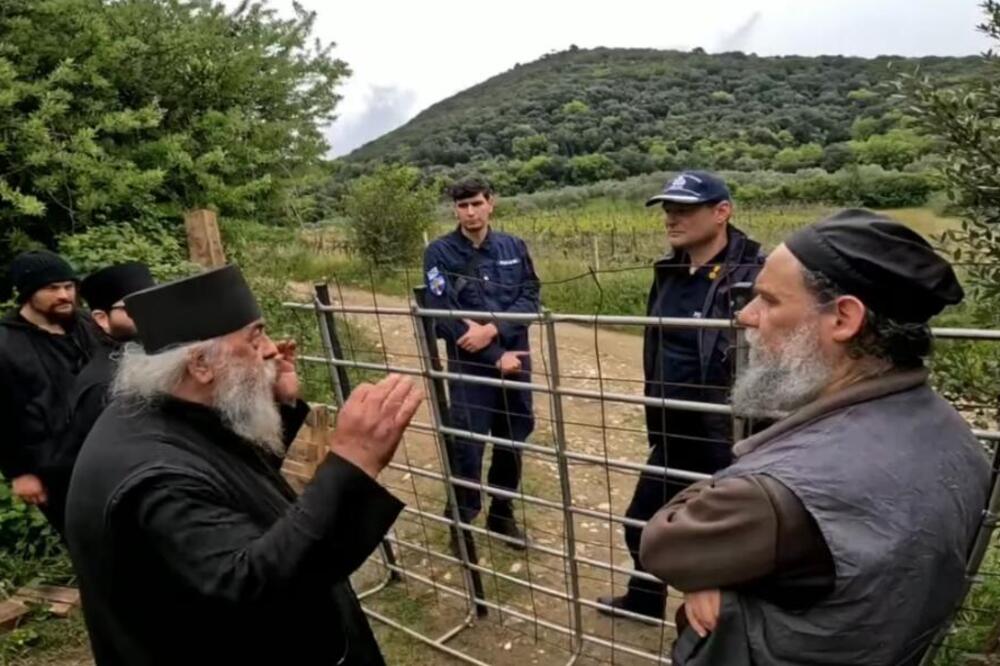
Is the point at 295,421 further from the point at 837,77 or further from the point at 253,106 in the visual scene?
the point at 837,77

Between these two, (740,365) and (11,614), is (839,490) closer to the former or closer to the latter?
(740,365)

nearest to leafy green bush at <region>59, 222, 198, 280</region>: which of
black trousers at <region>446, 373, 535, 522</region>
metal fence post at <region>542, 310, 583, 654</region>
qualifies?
black trousers at <region>446, 373, 535, 522</region>

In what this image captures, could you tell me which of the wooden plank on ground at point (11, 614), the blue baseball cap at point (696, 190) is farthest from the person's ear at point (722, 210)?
the wooden plank on ground at point (11, 614)

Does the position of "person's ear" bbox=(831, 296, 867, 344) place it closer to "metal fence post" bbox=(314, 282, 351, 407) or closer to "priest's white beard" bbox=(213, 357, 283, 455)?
"priest's white beard" bbox=(213, 357, 283, 455)

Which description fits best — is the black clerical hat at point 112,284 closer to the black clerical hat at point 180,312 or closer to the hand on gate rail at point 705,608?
the black clerical hat at point 180,312

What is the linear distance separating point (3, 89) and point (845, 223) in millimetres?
6750

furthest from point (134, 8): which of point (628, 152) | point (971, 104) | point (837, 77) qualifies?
point (837, 77)

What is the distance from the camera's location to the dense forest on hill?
40219 millimetres

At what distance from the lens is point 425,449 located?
19.8ft

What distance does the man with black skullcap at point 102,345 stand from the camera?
3225mm

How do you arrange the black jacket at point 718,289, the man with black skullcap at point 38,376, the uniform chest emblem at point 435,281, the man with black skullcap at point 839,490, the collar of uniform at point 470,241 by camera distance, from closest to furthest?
the man with black skullcap at point 839,490
the black jacket at point 718,289
the man with black skullcap at point 38,376
the uniform chest emblem at point 435,281
the collar of uniform at point 470,241

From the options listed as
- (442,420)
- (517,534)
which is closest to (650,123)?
(517,534)

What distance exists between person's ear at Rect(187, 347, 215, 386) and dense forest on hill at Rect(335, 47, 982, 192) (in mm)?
25379

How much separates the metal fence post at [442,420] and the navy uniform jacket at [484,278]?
24.0 inches
